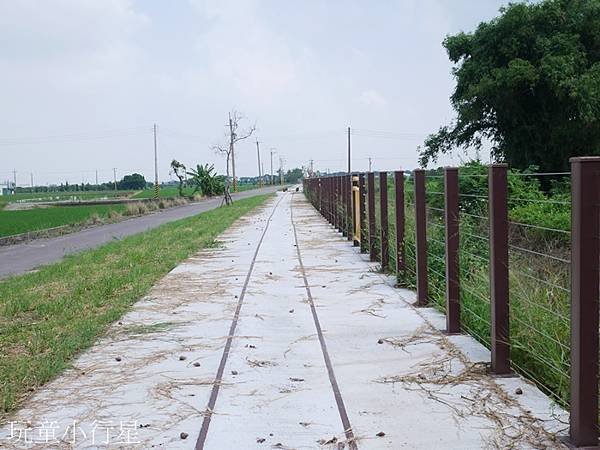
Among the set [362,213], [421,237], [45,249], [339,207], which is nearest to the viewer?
[421,237]

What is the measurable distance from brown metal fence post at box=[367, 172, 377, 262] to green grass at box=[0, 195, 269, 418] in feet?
10.7

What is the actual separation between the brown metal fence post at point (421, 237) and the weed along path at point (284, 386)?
235 mm

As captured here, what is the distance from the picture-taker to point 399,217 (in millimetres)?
8531

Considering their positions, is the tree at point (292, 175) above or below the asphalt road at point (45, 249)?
above

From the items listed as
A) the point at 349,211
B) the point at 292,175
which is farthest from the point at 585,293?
the point at 292,175

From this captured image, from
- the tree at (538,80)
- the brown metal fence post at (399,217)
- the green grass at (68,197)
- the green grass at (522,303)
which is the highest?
the tree at (538,80)

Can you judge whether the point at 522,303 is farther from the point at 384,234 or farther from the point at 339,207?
the point at 339,207

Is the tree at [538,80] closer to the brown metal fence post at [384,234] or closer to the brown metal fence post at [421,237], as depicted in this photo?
the brown metal fence post at [384,234]

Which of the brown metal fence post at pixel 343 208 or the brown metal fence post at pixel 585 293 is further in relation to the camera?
the brown metal fence post at pixel 343 208

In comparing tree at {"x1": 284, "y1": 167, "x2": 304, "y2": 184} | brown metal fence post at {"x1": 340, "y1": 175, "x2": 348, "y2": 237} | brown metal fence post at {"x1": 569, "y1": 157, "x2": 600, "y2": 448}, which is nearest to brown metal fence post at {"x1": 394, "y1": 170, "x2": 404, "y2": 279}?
brown metal fence post at {"x1": 569, "y1": 157, "x2": 600, "y2": 448}

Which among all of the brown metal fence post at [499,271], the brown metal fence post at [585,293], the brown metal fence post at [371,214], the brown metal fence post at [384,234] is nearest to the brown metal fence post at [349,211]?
the brown metal fence post at [371,214]

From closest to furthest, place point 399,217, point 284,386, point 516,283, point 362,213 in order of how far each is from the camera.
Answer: point 284,386
point 516,283
point 399,217
point 362,213

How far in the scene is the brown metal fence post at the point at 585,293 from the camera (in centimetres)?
342

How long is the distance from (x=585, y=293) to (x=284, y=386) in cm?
215
